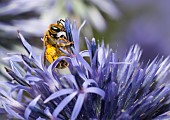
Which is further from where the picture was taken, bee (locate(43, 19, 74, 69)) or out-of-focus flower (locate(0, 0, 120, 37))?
out-of-focus flower (locate(0, 0, 120, 37))

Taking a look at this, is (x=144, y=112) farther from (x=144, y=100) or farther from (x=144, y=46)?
(x=144, y=46)

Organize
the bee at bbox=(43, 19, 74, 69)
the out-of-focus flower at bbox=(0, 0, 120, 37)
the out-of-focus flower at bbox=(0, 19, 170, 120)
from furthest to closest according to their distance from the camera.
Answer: the out-of-focus flower at bbox=(0, 0, 120, 37), the bee at bbox=(43, 19, 74, 69), the out-of-focus flower at bbox=(0, 19, 170, 120)

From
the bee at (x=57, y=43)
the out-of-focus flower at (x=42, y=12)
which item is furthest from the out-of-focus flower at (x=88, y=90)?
the out-of-focus flower at (x=42, y=12)

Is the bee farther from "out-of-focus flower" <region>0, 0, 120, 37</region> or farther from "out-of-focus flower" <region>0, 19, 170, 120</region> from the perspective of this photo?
"out-of-focus flower" <region>0, 0, 120, 37</region>

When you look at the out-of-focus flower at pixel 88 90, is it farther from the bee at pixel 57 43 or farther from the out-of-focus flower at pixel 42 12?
the out-of-focus flower at pixel 42 12

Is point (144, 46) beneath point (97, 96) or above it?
above

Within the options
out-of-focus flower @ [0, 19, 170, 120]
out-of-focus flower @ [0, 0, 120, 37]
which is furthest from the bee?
out-of-focus flower @ [0, 0, 120, 37]

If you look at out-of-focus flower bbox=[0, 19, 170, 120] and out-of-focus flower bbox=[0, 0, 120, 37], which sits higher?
out-of-focus flower bbox=[0, 0, 120, 37]

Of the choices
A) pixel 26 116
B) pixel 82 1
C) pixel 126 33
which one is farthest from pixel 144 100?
pixel 126 33
